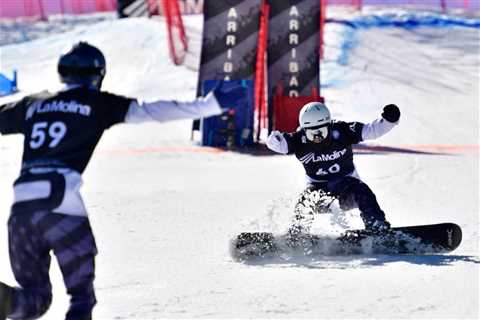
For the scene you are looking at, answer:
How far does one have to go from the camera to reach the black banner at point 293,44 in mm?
14023

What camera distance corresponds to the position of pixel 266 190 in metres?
10.1

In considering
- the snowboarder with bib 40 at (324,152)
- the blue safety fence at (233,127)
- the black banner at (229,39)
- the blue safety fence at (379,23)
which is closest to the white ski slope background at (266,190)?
the blue safety fence at (379,23)

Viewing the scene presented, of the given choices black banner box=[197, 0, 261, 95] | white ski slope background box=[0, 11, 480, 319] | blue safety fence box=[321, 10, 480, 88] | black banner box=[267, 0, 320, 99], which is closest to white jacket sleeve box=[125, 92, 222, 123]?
white ski slope background box=[0, 11, 480, 319]

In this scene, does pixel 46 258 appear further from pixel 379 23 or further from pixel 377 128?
pixel 379 23

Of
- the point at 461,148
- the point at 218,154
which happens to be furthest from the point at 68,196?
the point at 461,148

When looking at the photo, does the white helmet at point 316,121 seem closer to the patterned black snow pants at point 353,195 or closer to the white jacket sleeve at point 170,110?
the patterned black snow pants at point 353,195

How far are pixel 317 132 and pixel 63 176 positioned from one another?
335cm

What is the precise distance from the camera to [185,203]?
9.40 metres

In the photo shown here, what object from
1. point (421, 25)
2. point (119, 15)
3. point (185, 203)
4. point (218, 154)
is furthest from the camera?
point (119, 15)

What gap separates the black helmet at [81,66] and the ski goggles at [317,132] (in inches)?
122

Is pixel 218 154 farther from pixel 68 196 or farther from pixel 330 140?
pixel 68 196

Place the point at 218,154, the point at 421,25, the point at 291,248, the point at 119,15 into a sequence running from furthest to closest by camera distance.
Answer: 1. the point at 119,15
2. the point at 421,25
3. the point at 218,154
4. the point at 291,248

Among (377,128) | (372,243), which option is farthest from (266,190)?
(372,243)

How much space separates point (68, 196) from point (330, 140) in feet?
11.3
